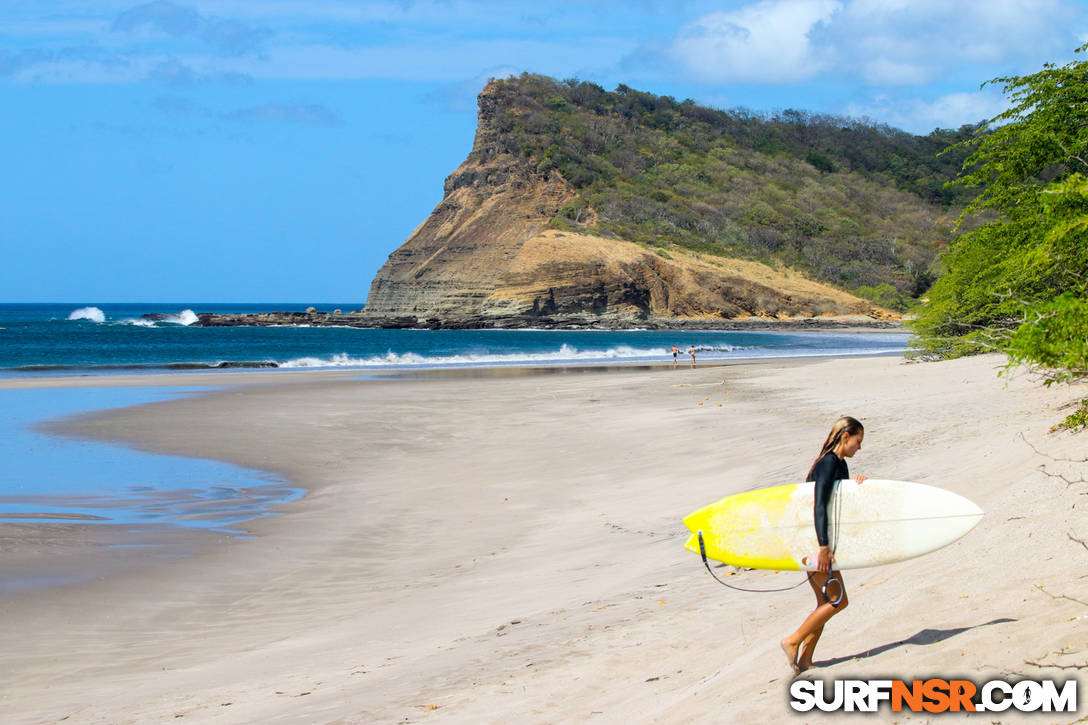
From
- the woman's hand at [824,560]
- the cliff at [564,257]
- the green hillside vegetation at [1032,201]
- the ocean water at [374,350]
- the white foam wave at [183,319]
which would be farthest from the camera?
the white foam wave at [183,319]

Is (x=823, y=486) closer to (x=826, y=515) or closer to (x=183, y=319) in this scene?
(x=826, y=515)

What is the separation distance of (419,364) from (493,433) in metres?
28.2

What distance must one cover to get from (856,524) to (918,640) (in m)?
0.68

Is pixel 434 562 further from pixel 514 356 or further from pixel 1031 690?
pixel 514 356

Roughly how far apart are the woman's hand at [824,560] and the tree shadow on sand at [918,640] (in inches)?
18.9

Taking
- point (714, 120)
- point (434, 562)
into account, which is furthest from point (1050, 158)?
point (714, 120)

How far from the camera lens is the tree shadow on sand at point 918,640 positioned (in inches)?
193

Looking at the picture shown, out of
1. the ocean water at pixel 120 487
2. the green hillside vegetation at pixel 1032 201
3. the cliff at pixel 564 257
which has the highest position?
the cliff at pixel 564 257

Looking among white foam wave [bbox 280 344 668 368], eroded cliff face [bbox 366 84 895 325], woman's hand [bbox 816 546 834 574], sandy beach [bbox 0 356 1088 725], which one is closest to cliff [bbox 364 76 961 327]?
eroded cliff face [bbox 366 84 895 325]

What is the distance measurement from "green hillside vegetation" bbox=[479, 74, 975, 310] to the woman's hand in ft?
311

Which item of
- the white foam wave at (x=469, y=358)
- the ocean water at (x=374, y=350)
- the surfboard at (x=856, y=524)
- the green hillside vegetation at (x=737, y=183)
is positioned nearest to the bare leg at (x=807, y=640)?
the surfboard at (x=856, y=524)

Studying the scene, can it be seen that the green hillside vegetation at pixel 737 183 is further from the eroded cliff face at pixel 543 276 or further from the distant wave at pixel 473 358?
the distant wave at pixel 473 358

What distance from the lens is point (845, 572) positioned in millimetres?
6734

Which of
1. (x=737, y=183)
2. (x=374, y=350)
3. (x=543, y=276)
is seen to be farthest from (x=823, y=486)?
(x=737, y=183)
